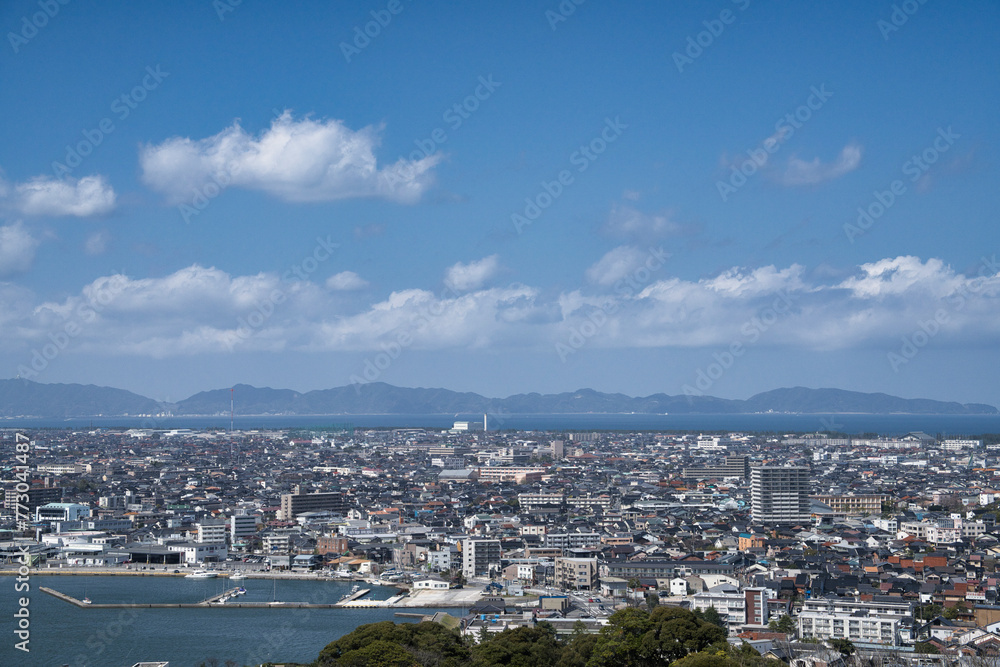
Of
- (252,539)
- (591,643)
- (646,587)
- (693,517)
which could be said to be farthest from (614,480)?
(591,643)

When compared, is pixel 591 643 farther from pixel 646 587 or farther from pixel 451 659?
pixel 646 587

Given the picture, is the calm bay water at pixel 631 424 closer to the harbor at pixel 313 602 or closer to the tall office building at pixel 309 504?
the tall office building at pixel 309 504

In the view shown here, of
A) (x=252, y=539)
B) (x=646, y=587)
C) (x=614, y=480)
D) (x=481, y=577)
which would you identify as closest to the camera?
(x=646, y=587)

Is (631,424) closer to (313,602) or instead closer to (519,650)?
(313,602)

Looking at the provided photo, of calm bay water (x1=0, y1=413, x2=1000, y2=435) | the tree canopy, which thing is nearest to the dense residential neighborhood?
the tree canopy

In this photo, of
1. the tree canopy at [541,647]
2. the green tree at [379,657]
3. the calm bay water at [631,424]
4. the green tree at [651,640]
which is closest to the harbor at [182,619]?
the tree canopy at [541,647]

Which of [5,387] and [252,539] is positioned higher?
[5,387]

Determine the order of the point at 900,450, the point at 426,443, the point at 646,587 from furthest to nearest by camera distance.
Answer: the point at 426,443
the point at 900,450
the point at 646,587

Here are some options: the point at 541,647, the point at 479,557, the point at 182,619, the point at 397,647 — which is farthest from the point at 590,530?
the point at 397,647
